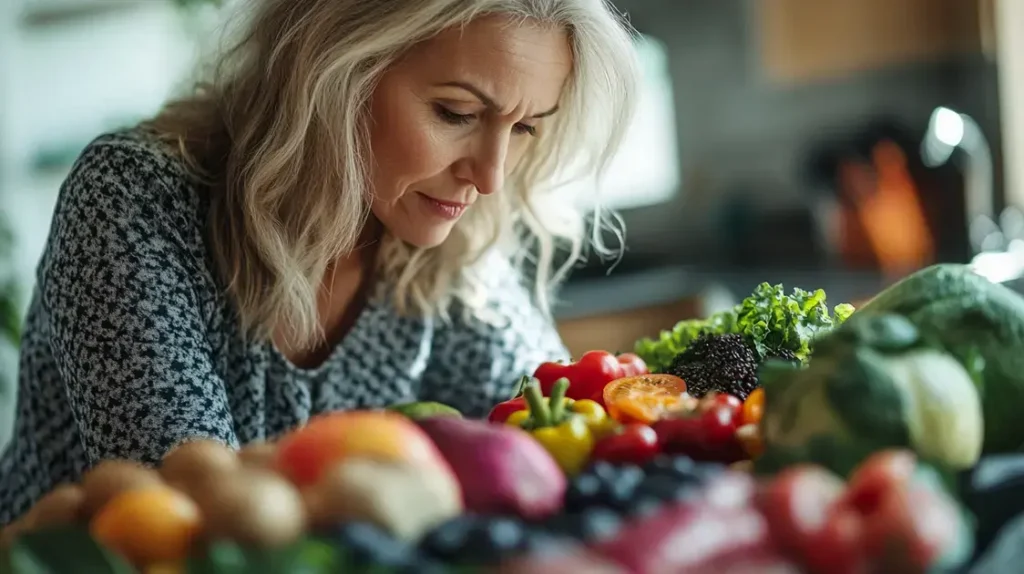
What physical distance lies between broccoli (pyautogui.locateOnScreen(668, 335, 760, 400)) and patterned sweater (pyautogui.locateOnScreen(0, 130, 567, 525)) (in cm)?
55

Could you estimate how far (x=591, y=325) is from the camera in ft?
12.1

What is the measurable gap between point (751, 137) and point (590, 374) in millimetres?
3419

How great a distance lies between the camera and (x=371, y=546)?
573mm

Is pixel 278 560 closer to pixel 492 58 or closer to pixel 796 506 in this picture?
pixel 796 506

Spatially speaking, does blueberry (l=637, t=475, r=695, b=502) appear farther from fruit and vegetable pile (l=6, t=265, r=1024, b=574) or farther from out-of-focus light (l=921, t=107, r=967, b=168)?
out-of-focus light (l=921, t=107, r=967, b=168)

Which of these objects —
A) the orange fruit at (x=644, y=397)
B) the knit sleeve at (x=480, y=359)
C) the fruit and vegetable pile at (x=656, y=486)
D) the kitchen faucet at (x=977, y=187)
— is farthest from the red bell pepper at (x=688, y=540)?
the kitchen faucet at (x=977, y=187)

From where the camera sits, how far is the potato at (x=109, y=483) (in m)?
0.69

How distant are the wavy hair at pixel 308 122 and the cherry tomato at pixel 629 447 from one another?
0.68 metres

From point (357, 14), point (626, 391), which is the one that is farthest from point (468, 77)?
point (626, 391)

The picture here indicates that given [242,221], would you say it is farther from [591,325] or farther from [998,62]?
[998,62]

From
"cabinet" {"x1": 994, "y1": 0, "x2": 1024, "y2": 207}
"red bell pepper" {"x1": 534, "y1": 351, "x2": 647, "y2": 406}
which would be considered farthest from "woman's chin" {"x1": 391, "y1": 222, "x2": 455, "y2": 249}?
"cabinet" {"x1": 994, "y1": 0, "x2": 1024, "y2": 207}

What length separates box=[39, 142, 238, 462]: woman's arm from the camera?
1.26 m

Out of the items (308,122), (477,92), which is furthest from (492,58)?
(308,122)

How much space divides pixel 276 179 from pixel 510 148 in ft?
1.09
